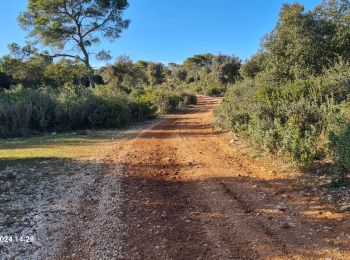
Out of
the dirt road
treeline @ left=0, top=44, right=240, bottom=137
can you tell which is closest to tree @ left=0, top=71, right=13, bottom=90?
treeline @ left=0, top=44, right=240, bottom=137

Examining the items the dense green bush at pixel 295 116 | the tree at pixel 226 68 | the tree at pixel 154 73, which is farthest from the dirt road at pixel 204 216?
the tree at pixel 154 73

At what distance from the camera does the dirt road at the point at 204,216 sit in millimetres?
3641

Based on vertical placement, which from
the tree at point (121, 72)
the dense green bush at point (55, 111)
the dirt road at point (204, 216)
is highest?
the tree at point (121, 72)

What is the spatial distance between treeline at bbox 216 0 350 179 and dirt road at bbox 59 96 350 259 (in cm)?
79

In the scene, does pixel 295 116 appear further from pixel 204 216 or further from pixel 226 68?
pixel 226 68

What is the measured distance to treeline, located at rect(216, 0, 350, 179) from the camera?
657cm

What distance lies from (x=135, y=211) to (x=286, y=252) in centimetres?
219

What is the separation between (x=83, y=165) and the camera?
25.4ft

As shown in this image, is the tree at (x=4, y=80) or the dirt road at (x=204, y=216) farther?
the tree at (x=4, y=80)

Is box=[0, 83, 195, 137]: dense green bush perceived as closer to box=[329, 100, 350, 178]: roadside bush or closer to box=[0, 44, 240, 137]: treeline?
box=[0, 44, 240, 137]: treeline

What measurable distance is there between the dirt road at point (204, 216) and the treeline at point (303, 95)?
79 centimetres

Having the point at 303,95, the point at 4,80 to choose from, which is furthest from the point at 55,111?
the point at 4,80

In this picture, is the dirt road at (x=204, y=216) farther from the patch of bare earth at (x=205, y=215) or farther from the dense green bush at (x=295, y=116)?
the dense green bush at (x=295, y=116)

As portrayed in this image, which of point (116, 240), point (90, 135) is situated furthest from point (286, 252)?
point (90, 135)
